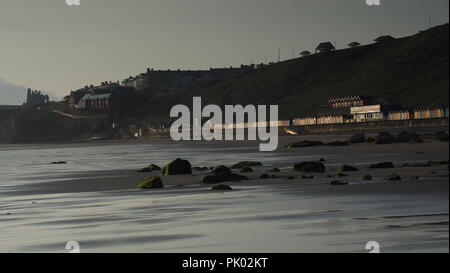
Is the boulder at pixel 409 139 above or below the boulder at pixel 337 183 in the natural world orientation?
above

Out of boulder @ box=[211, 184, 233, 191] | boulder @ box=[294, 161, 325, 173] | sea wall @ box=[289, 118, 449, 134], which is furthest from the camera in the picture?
sea wall @ box=[289, 118, 449, 134]

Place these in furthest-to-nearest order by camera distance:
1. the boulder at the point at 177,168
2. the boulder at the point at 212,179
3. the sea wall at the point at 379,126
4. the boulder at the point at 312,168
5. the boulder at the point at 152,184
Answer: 1. the sea wall at the point at 379,126
2. the boulder at the point at 177,168
3. the boulder at the point at 312,168
4. the boulder at the point at 212,179
5. the boulder at the point at 152,184

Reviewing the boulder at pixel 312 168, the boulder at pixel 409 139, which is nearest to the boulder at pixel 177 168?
the boulder at pixel 312 168

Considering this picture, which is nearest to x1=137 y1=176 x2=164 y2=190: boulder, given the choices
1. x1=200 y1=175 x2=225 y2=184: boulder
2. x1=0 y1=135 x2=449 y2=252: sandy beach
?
x1=0 y1=135 x2=449 y2=252: sandy beach

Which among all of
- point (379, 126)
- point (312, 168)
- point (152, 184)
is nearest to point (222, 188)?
point (152, 184)

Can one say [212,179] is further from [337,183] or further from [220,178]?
[337,183]

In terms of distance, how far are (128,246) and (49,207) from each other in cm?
1407

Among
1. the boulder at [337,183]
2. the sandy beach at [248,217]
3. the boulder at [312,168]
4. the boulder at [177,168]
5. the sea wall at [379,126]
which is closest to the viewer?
the sandy beach at [248,217]

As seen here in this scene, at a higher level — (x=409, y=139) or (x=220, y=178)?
(x=409, y=139)

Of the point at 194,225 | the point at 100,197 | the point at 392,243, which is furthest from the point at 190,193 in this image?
the point at 392,243

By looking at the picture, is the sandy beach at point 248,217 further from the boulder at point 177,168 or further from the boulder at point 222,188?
the boulder at point 177,168

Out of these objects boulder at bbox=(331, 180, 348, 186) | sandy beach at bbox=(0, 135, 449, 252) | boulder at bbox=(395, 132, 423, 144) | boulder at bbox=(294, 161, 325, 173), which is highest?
boulder at bbox=(395, 132, 423, 144)

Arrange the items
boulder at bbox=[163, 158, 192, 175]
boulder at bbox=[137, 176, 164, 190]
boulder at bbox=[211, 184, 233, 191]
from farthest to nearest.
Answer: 1. boulder at bbox=[163, 158, 192, 175]
2. boulder at bbox=[137, 176, 164, 190]
3. boulder at bbox=[211, 184, 233, 191]

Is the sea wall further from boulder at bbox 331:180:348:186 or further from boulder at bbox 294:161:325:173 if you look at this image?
boulder at bbox 331:180:348:186
